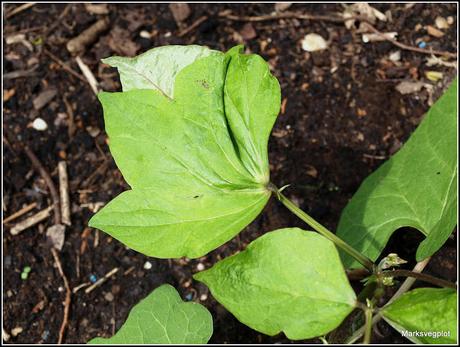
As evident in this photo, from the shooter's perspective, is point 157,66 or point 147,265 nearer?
point 157,66

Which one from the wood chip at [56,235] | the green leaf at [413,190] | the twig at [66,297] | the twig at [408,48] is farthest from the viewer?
the twig at [408,48]

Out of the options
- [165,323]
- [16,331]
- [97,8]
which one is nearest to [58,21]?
[97,8]

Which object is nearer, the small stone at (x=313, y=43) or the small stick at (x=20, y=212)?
the small stick at (x=20, y=212)

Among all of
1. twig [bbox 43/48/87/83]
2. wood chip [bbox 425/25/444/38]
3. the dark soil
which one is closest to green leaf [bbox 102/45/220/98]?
the dark soil

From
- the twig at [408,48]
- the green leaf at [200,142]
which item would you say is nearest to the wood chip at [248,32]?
the twig at [408,48]

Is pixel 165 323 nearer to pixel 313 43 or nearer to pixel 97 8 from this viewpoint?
pixel 313 43

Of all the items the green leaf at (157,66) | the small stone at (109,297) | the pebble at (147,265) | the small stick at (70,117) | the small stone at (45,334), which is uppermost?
the green leaf at (157,66)

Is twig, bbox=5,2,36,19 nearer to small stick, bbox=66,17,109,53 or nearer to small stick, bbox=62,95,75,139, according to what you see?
small stick, bbox=66,17,109,53

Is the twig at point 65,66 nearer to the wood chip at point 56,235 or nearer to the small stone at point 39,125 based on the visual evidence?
the small stone at point 39,125
